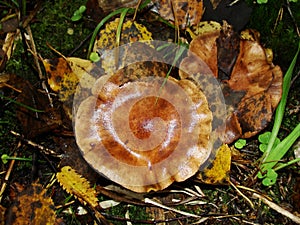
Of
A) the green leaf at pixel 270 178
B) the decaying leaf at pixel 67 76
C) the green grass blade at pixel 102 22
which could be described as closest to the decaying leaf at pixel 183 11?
the green grass blade at pixel 102 22

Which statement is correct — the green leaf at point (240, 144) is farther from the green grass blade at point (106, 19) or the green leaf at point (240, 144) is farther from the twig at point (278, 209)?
the green grass blade at point (106, 19)

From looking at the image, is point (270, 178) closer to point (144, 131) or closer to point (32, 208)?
point (144, 131)

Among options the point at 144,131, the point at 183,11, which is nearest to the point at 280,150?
the point at 144,131

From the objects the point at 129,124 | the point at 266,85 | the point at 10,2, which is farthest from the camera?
the point at 10,2

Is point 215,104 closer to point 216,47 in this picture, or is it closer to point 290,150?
point 216,47

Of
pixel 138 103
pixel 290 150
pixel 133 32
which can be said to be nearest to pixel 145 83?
pixel 138 103
